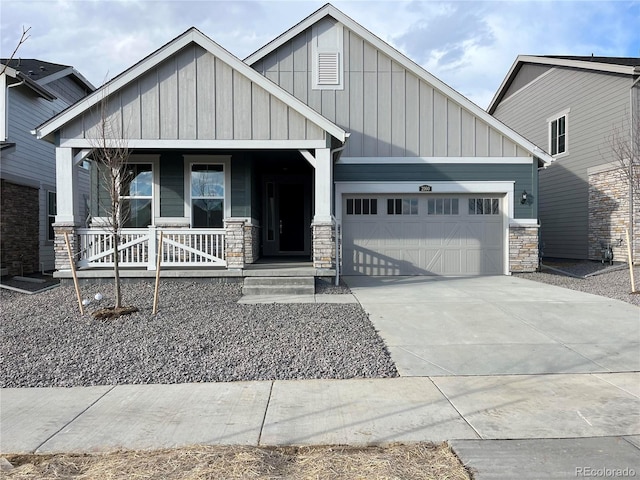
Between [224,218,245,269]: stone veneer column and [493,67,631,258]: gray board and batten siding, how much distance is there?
39.0ft

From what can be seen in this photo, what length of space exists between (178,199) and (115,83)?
128 inches

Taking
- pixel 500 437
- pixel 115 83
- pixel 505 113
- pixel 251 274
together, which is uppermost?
pixel 505 113

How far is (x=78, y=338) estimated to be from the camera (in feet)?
19.8

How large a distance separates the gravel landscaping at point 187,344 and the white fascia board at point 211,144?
10.8 feet

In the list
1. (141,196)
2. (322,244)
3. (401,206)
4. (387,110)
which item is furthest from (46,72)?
(401,206)

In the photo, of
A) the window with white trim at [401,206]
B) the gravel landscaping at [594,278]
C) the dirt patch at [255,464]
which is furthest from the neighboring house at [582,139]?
the dirt patch at [255,464]

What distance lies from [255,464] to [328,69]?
37.8 feet

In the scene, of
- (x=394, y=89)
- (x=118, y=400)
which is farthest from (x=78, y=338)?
(x=394, y=89)

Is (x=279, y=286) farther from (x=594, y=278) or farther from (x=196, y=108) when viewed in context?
(x=594, y=278)

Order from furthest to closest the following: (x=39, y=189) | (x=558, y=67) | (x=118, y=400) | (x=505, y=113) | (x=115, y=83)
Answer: (x=505, y=113) → (x=558, y=67) → (x=39, y=189) → (x=115, y=83) → (x=118, y=400)

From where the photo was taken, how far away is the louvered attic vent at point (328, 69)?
12.7m

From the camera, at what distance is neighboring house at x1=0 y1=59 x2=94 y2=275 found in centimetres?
1230

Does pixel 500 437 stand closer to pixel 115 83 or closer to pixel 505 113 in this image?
pixel 115 83
